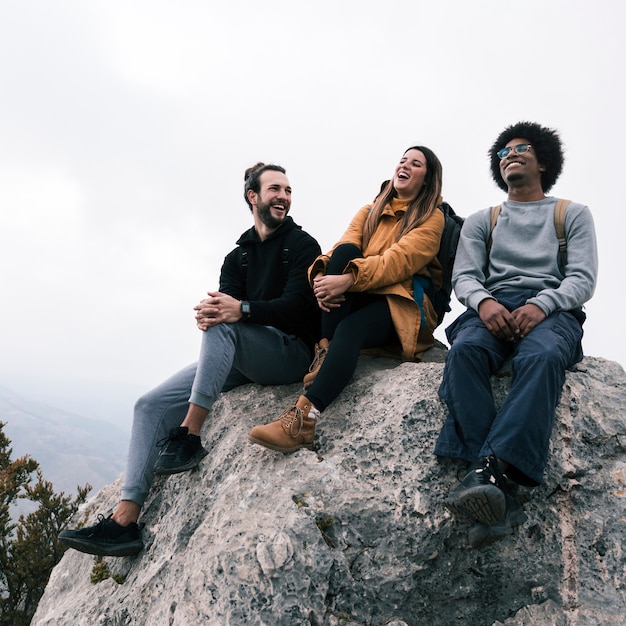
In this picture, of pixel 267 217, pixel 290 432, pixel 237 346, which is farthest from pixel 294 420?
pixel 267 217

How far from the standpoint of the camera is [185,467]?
404cm

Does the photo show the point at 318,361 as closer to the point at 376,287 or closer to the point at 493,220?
the point at 376,287

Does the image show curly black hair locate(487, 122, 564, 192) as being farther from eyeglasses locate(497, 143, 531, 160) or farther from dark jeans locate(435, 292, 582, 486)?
dark jeans locate(435, 292, 582, 486)

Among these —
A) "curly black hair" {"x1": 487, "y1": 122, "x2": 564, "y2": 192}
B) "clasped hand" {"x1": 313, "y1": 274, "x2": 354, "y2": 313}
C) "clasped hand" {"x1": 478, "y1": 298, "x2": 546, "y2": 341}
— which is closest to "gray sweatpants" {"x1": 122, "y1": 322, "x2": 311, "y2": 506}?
"clasped hand" {"x1": 313, "y1": 274, "x2": 354, "y2": 313}

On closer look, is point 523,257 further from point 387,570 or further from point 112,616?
point 112,616

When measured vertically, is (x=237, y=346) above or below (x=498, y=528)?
above

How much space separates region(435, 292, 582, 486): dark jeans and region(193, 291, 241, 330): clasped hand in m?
1.79

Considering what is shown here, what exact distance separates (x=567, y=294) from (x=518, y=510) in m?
1.60

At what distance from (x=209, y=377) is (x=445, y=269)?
2.33m

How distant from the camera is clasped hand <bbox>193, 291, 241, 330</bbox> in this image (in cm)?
420

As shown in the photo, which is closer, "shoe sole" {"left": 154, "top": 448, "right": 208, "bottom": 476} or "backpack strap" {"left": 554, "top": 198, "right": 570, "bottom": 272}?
"shoe sole" {"left": 154, "top": 448, "right": 208, "bottom": 476}

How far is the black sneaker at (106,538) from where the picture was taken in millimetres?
3785

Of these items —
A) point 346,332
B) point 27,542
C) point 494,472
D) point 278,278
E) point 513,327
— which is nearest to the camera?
point 494,472

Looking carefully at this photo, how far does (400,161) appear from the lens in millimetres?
4906
